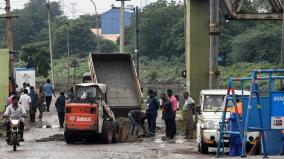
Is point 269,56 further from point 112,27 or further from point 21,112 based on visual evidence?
point 112,27

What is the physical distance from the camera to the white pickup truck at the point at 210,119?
21625mm

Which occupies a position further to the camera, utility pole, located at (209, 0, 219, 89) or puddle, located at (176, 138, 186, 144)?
utility pole, located at (209, 0, 219, 89)

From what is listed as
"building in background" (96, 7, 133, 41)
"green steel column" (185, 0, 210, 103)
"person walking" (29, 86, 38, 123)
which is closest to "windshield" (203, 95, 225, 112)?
"green steel column" (185, 0, 210, 103)

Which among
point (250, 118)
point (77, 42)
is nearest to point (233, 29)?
point (77, 42)

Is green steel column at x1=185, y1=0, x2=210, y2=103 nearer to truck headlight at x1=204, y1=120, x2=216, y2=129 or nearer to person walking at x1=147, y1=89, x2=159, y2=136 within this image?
person walking at x1=147, y1=89, x2=159, y2=136

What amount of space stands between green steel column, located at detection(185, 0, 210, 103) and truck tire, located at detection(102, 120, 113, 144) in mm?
8490

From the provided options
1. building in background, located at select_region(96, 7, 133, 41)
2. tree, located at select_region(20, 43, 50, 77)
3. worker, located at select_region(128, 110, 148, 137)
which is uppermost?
building in background, located at select_region(96, 7, 133, 41)

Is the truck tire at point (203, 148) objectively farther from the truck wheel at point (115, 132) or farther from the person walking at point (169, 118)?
the person walking at point (169, 118)

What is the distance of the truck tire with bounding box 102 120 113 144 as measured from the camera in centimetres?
2636

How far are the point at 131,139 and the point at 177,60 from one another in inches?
2643

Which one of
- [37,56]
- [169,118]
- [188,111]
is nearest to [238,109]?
[188,111]

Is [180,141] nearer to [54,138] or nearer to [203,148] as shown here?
[54,138]

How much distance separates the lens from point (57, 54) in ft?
390

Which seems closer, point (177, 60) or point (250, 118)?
point (250, 118)
